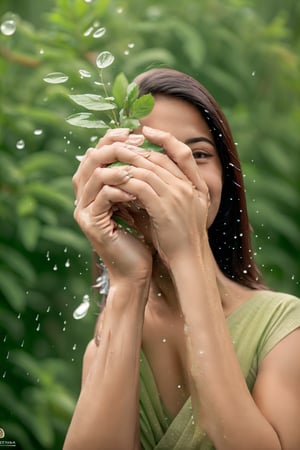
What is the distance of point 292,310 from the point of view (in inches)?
77.4

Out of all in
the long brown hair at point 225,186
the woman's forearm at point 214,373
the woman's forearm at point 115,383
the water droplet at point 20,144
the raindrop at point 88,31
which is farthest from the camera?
the water droplet at point 20,144

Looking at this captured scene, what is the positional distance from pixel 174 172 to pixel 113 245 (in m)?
0.17

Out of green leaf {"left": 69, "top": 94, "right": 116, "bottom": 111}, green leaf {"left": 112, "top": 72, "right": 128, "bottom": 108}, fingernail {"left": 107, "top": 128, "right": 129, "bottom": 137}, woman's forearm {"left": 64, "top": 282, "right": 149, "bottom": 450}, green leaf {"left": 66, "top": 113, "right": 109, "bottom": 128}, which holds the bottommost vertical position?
woman's forearm {"left": 64, "top": 282, "right": 149, "bottom": 450}

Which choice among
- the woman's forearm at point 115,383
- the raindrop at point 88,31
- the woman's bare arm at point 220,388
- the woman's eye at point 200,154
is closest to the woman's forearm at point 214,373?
the woman's bare arm at point 220,388

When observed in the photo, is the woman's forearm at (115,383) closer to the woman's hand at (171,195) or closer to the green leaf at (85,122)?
the woman's hand at (171,195)

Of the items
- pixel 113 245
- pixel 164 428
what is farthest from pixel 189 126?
pixel 164 428

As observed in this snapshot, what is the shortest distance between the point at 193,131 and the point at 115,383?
47cm

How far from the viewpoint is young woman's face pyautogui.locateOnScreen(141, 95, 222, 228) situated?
194 centimetres

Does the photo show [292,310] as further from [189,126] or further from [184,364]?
[189,126]

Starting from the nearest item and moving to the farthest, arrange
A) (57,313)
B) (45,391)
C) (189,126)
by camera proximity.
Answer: (189,126), (45,391), (57,313)

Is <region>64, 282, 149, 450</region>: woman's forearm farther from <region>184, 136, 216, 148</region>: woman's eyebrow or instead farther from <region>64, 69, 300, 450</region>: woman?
<region>184, 136, 216, 148</region>: woman's eyebrow

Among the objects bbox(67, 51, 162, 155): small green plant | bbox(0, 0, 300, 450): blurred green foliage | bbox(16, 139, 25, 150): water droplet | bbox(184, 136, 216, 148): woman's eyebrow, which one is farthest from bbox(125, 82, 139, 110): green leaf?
bbox(16, 139, 25, 150): water droplet

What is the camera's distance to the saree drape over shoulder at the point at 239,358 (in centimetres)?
191

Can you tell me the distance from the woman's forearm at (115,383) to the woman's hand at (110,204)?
4cm
